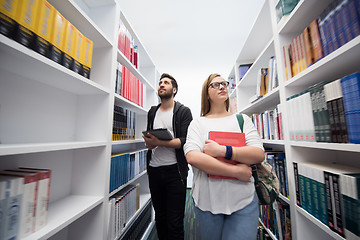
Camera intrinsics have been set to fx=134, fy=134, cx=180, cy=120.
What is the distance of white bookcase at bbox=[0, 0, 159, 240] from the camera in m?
0.68

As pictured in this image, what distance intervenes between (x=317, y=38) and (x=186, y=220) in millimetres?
2573

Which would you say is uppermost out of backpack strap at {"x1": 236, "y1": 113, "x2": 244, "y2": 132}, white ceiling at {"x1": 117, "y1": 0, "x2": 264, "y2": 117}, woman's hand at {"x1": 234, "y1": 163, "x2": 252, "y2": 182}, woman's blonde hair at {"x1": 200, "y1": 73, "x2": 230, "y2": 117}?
white ceiling at {"x1": 117, "y1": 0, "x2": 264, "y2": 117}

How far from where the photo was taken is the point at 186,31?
2.38 metres

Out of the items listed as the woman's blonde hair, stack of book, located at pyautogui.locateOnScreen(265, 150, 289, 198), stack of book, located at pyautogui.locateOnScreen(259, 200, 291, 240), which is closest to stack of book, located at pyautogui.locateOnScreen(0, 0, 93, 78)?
the woman's blonde hair

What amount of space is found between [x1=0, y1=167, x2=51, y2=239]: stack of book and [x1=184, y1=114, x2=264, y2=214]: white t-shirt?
74cm

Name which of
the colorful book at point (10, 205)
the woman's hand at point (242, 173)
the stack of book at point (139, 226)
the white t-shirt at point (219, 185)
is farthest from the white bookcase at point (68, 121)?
the woman's hand at point (242, 173)

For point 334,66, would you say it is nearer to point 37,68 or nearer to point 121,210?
point 37,68

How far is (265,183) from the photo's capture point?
0.87m

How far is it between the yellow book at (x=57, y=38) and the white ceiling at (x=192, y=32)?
47.7 inches

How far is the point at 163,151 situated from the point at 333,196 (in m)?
1.14

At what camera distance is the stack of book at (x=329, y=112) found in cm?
56

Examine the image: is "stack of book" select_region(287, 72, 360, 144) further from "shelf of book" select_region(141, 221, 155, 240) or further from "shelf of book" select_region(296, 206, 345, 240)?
"shelf of book" select_region(141, 221, 155, 240)

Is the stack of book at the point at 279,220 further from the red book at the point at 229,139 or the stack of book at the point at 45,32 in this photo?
the stack of book at the point at 45,32

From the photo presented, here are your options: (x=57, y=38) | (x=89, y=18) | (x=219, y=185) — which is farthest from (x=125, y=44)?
(x=219, y=185)
